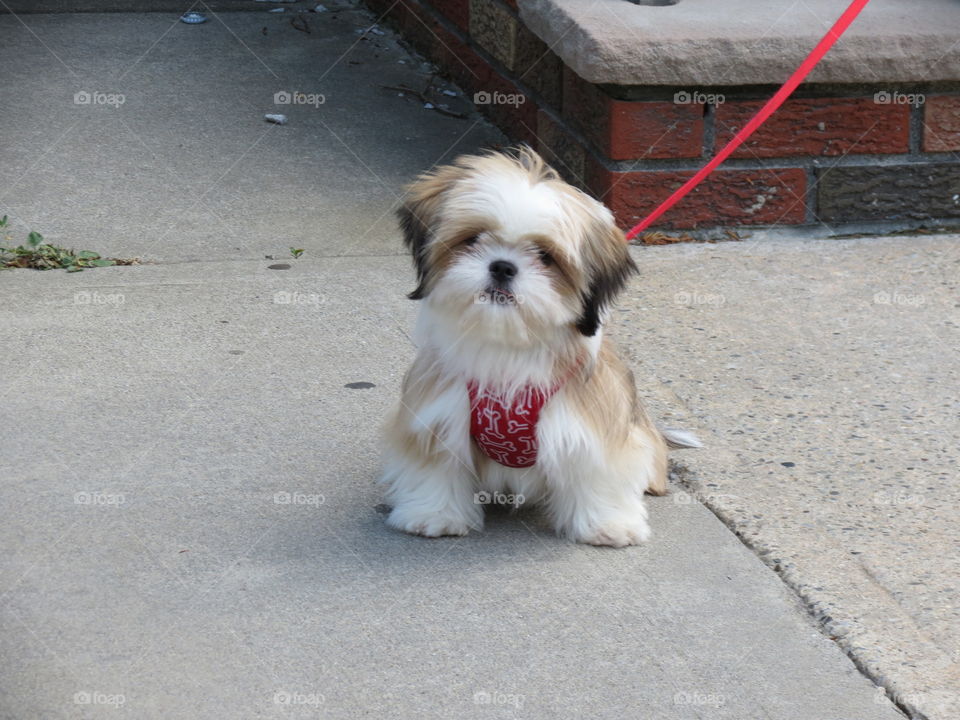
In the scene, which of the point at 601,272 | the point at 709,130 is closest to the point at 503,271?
the point at 601,272

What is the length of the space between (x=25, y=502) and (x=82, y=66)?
4.63 m

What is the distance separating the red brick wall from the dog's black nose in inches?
115

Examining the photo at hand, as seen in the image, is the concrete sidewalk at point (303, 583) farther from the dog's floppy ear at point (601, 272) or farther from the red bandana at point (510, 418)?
the dog's floppy ear at point (601, 272)

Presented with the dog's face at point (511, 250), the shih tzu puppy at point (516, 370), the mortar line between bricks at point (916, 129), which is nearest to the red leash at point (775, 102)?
the shih tzu puppy at point (516, 370)

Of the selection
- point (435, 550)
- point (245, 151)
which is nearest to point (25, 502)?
point (435, 550)

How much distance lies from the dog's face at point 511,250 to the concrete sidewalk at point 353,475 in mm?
770

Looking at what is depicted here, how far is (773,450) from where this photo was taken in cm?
448

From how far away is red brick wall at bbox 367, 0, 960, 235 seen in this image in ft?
20.3

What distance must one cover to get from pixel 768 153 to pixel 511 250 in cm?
326

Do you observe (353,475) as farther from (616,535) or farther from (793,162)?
(793,162)

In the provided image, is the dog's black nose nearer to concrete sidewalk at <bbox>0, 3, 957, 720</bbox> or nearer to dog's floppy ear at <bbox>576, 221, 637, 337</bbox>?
dog's floppy ear at <bbox>576, 221, 637, 337</bbox>

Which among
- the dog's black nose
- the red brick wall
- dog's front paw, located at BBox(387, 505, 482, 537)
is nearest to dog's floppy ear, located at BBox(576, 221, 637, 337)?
the dog's black nose

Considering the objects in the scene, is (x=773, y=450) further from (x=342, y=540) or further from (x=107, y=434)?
(x=107, y=434)

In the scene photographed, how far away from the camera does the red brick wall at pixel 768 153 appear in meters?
6.18
